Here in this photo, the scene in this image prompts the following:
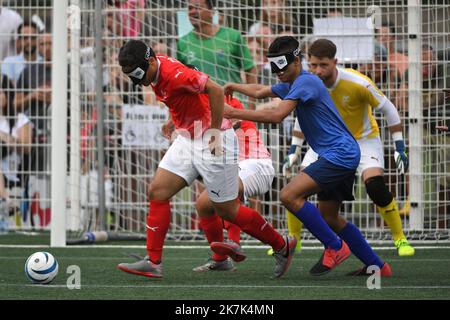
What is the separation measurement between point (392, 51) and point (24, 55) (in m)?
4.46

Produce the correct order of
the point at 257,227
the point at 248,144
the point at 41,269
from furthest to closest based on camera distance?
the point at 248,144 < the point at 257,227 < the point at 41,269

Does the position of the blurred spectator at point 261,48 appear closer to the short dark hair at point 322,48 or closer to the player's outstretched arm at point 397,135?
the player's outstretched arm at point 397,135

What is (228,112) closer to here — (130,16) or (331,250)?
(331,250)

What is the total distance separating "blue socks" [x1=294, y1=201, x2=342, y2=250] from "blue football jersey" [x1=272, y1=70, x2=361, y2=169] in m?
0.39

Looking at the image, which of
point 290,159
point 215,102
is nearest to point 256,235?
point 215,102

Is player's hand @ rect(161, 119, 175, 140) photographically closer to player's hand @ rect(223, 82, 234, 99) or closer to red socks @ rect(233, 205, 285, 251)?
player's hand @ rect(223, 82, 234, 99)

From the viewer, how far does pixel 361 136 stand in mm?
10602

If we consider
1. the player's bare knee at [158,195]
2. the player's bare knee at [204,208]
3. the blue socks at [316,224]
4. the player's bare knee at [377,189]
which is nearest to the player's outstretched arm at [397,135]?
the player's bare knee at [377,189]

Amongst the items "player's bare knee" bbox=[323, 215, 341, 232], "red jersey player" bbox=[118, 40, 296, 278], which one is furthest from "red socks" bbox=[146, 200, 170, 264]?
"player's bare knee" bbox=[323, 215, 341, 232]

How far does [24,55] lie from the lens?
46.6 ft

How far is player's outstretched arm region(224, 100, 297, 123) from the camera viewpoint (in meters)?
8.23
